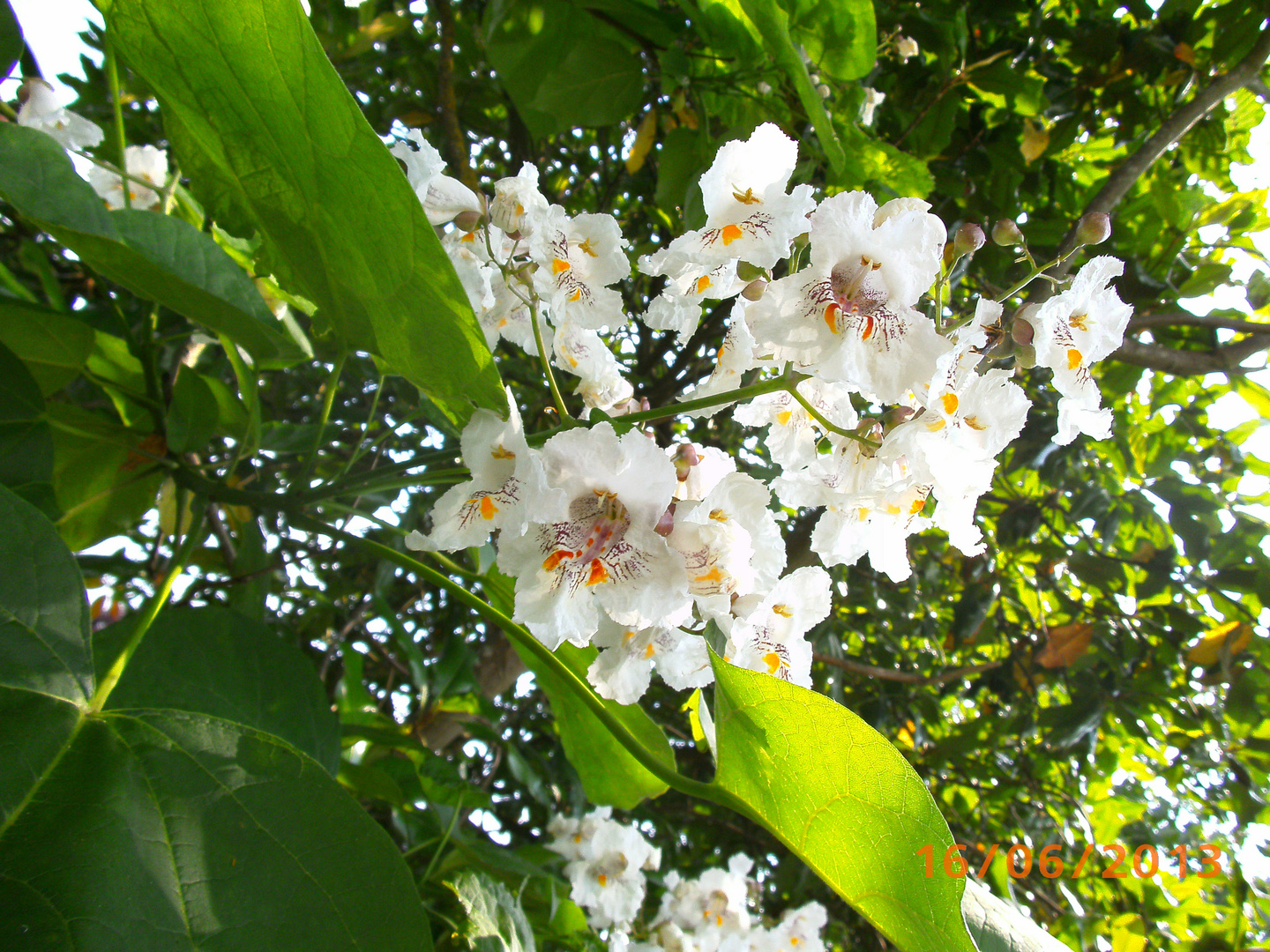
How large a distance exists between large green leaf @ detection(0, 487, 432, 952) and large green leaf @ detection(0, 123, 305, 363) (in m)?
0.22

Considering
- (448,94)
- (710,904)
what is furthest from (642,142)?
(710,904)

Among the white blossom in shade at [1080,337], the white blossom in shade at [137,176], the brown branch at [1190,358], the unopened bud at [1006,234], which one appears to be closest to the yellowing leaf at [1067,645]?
the brown branch at [1190,358]

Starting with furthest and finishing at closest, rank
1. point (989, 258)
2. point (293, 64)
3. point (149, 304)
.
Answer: point (989, 258), point (149, 304), point (293, 64)

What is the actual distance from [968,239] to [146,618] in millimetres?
808

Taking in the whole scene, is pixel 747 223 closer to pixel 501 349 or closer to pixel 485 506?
pixel 485 506

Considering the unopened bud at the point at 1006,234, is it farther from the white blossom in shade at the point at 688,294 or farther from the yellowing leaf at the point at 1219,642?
the yellowing leaf at the point at 1219,642

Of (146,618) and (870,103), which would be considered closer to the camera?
(146,618)

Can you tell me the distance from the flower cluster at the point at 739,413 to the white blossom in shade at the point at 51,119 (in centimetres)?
59

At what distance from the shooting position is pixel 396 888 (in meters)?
0.43

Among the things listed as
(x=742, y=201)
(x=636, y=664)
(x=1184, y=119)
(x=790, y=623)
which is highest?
(x=1184, y=119)

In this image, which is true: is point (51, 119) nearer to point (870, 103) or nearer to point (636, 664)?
point (636, 664)

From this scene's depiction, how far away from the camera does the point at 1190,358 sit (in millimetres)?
1360

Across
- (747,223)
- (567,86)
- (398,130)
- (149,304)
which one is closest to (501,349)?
(398,130)

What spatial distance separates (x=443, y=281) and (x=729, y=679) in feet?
1.10
